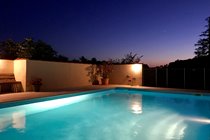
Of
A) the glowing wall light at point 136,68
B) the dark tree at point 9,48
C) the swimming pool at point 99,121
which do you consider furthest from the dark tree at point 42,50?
the swimming pool at point 99,121

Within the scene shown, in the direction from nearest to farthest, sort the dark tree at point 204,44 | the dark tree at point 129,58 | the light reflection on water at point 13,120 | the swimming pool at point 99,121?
the swimming pool at point 99,121, the light reflection on water at point 13,120, the dark tree at point 129,58, the dark tree at point 204,44

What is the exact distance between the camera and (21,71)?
10.7 m

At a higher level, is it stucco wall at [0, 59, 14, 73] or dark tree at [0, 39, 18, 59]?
dark tree at [0, 39, 18, 59]

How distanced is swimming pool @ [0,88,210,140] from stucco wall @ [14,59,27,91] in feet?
7.57

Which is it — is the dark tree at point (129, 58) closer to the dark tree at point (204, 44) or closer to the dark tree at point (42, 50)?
the dark tree at point (42, 50)

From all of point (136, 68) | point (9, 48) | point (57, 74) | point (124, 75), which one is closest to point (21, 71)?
point (57, 74)

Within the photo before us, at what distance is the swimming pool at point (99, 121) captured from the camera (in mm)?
5070

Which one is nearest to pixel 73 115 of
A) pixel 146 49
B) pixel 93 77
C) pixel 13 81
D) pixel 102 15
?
pixel 13 81

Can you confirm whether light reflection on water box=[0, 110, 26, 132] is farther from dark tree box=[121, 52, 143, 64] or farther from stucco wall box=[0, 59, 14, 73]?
dark tree box=[121, 52, 143, 64]

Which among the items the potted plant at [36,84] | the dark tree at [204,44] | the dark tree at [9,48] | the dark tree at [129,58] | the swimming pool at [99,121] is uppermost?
the dark tree at [204,44]

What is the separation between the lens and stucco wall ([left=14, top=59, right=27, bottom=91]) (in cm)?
1055

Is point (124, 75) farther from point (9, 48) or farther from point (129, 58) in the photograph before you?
point (9, 48)

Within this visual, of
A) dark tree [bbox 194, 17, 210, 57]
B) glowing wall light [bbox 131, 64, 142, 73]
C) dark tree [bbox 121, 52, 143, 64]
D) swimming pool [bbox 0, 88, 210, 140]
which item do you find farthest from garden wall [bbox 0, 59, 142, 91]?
dark tree [bbox 194, 17, 210, 57]

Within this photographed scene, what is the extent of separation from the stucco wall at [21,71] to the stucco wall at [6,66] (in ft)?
0.71
